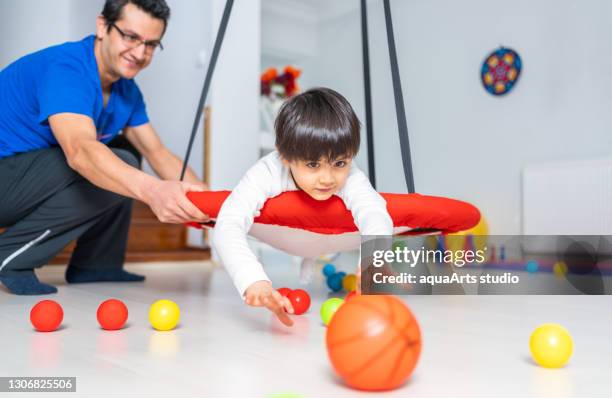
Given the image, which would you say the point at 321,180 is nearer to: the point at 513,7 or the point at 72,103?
the point at 72,103

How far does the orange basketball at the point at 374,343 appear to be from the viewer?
0.76m

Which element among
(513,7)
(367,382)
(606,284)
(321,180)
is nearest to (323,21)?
(513,7)

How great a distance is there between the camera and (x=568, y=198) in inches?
136

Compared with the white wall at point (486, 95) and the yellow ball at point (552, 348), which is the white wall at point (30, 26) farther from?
the yellow ball at point (552, 348)

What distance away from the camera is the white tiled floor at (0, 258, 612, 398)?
2.77 feet

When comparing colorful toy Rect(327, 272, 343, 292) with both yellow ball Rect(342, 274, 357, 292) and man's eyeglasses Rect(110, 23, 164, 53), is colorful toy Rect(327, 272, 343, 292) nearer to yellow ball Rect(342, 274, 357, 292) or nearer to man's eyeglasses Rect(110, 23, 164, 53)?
yellow ball Rect(342, 274, 357, 292)

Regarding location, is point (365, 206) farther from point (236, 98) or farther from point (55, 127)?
point (236, 98)

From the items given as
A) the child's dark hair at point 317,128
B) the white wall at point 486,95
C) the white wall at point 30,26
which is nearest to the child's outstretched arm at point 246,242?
the child's dark hair at point 317,128

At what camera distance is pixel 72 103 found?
1757mm

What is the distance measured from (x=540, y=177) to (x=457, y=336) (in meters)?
2.68

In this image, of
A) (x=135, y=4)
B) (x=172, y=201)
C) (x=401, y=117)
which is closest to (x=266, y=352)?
(x=172, y=201)

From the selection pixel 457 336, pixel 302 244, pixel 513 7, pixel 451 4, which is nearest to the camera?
pixel 457 336

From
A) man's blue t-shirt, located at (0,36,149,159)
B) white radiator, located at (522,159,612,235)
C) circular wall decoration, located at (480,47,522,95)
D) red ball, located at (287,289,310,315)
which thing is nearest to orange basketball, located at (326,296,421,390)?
red ball, located at (287,289,310,315)

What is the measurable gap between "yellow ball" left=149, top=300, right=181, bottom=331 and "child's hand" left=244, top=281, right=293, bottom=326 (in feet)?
0.68
